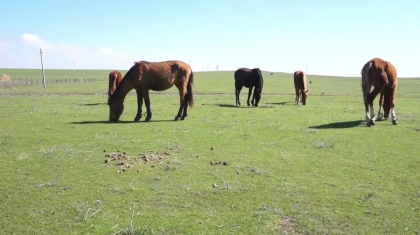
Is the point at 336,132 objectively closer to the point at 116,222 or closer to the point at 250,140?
the point at 250,140

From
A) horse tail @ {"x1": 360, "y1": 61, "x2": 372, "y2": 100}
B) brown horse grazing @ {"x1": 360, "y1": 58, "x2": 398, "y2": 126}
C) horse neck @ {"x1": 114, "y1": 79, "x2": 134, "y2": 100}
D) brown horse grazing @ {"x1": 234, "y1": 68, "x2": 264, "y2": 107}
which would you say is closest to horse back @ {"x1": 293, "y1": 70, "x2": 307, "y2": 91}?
brown horse grazing @ {"x1": 234, "y1": 68, "x2": 264, "y2": 107}

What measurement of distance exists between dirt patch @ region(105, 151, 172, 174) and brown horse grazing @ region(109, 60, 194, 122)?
4842 mm

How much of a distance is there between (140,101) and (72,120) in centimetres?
266

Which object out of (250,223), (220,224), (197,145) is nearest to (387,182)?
(250,223)

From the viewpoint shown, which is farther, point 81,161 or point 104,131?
point 104,131

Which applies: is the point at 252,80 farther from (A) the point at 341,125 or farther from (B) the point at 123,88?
(B) the point at 123,88

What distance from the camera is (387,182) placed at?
593 centimetres

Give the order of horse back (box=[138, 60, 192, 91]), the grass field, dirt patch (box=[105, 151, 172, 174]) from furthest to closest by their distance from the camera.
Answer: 1. horse back (box=[138, 60, 192, 91])
2. dirt patch (box=[105, 151, 172, 174])
3. the grass field

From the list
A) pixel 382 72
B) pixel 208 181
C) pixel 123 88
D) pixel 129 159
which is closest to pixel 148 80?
pixel 123 88

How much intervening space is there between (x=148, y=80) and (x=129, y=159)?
5540 millimetres

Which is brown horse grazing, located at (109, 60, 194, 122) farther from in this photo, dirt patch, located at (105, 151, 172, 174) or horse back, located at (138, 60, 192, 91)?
dirt patch, located at (105, 151, 172, 174)

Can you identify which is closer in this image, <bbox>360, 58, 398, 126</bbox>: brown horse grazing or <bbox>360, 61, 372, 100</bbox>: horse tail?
<bbox>360, 58, 398, 126</bbox>: brown horse grazing

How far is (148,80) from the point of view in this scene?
39.4 feet

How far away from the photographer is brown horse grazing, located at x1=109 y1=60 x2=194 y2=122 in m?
11.9
